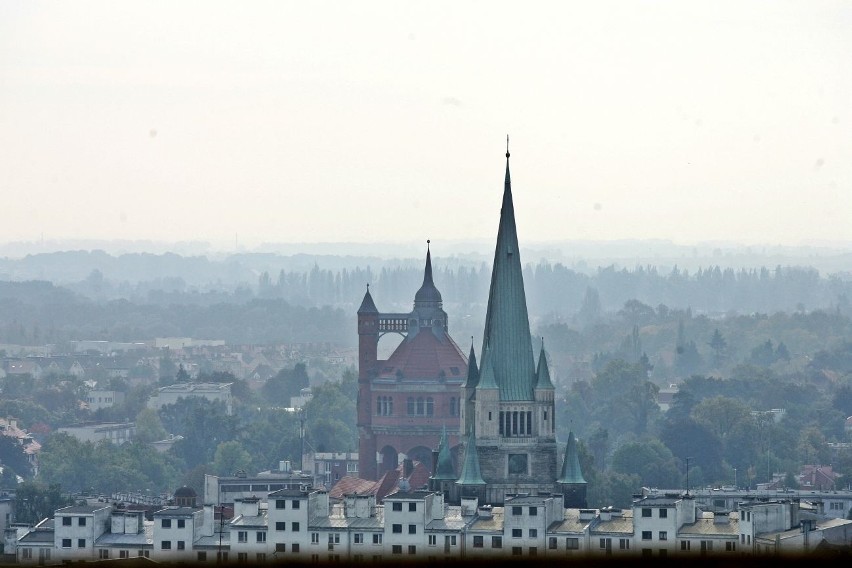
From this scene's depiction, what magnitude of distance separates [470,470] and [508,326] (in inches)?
237

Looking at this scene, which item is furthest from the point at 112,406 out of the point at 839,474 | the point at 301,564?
the point at 301,564

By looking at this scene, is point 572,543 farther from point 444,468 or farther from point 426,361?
point 426,361

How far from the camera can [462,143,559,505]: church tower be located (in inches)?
3265

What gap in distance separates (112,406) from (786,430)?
5726 cm

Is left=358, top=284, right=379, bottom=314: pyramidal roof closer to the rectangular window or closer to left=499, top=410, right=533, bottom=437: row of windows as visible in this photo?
left=499, top=410, right=533, bottom=437: row of windows

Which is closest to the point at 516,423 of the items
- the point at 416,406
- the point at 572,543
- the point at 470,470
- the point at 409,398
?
the point at 470,470

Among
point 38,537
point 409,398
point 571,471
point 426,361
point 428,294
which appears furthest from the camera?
point 428,294

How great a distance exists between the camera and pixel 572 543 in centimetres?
7062

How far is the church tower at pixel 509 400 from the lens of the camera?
82938 millimetres

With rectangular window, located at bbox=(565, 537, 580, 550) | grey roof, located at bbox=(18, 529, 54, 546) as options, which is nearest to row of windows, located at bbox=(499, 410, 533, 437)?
rectangular window, located at bbox=(565, 537, 580, 550)

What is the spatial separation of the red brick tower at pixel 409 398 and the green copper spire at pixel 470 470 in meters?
28.6

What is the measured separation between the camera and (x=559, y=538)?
70.5 m

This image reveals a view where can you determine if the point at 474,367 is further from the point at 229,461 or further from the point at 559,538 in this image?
the point at 229,461

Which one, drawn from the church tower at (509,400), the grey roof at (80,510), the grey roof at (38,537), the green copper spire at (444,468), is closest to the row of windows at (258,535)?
the grey roof at (80,510)
